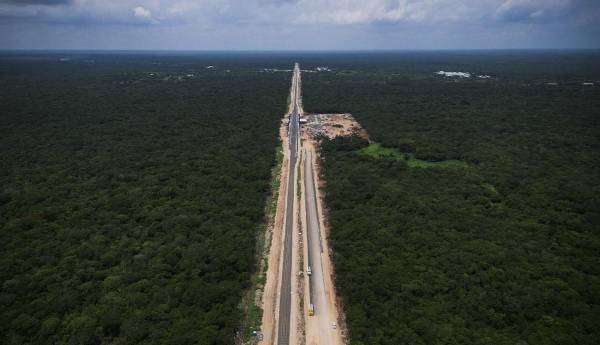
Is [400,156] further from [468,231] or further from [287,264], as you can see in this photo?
[287,264]

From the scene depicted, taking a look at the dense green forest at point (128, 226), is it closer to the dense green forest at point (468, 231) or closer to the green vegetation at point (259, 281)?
the green vegetation at point (259, 281)

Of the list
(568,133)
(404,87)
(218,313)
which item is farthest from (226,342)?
(404,87)

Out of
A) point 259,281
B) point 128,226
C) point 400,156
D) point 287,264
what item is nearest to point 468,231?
point 287,264

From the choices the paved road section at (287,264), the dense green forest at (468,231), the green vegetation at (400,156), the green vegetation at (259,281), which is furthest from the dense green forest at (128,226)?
the green vegetation at (400,156)

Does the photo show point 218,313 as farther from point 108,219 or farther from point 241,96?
point 241,96

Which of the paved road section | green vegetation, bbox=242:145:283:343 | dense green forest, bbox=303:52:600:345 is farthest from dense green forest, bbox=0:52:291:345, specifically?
dense green forest, bbox=303:52:600:345

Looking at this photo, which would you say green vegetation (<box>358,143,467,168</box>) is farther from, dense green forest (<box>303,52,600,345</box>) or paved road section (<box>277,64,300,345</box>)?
paved road section (<box>277,64,300,345</box>)
